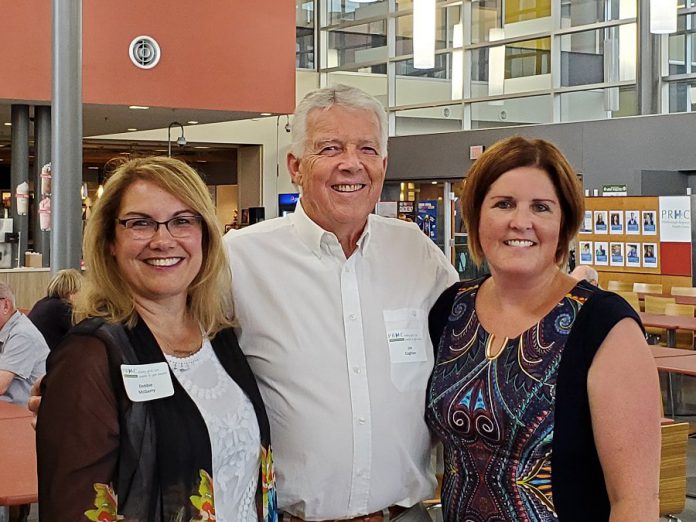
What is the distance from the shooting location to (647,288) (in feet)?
42.1

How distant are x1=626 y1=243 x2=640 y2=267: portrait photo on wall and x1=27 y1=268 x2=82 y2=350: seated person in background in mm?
8983

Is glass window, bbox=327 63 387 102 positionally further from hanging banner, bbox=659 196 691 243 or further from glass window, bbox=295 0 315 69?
hanging banner, bbox=659 196 691 243

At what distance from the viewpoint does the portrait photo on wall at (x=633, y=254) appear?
45.4ft

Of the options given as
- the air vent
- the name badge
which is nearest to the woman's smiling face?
the name badge

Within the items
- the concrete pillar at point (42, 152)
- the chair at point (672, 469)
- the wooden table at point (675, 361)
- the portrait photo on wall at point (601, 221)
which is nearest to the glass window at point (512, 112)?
the portrait photo on wall at point (601, 221)

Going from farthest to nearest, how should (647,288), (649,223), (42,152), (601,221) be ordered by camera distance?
(601,221)
(649,223)
(647,288)
(42,152)

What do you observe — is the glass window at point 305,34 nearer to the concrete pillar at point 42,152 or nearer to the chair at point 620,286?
the concrete pillar at point 42,152

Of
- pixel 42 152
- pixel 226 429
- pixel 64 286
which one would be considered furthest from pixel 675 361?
pixel 42 152

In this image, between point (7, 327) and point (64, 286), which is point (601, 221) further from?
point (7, 327)

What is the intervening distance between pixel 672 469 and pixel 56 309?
4.12 m

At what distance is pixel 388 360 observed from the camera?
8.62ft

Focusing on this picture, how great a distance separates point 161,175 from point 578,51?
15.9m

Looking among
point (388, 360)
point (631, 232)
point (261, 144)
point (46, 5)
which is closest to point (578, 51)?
point (631, 232)

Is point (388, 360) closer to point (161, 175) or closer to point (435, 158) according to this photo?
point (161, 175)
